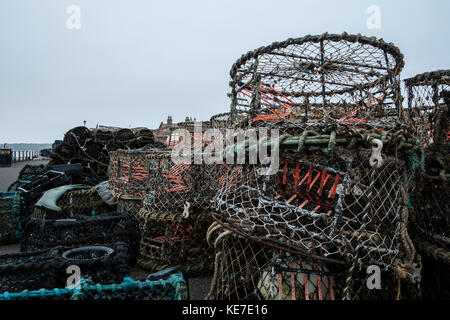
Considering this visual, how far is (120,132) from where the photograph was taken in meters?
→ 7.64

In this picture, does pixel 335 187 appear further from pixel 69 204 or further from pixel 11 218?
pixel 11 218

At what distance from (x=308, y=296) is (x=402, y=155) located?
109cm

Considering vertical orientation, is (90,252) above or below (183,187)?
below

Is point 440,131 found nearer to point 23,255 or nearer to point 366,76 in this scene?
point 366,76

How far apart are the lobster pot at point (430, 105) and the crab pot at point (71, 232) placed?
3.28 m

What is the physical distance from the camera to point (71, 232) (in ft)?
10.6

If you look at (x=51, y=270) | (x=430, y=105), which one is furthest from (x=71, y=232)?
(x=430, y=105)

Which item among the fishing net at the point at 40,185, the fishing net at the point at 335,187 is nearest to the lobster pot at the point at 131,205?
the fishing net at the point at 40,185

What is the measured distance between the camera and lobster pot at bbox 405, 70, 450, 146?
7.94 feet

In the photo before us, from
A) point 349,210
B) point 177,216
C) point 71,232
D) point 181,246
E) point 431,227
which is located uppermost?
point 349,210

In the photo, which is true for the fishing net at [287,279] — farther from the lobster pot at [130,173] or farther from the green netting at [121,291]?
the lobster pot at [130,173]

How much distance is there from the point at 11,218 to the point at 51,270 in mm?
3226

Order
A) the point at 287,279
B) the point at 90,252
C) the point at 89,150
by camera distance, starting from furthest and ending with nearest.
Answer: the point at 89,150 → the point at 90,252 → the point at 287,279
